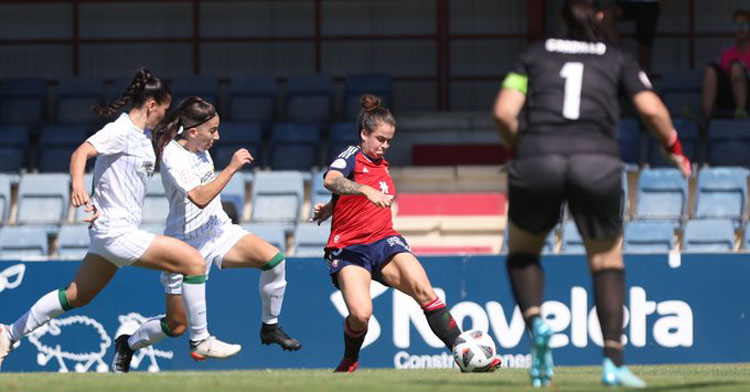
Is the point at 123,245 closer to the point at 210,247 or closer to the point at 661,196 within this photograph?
the point at 210,247

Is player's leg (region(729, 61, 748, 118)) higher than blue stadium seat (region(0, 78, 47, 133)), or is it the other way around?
player's leg (region(729, 61, 748, 118))

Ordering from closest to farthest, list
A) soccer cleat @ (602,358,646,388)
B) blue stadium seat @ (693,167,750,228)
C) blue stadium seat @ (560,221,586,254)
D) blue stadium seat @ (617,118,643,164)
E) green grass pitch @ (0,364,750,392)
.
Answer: soccer cleat @ (602,358,646,388) → green grass pitch @ (0,364,750,392) → blue stadium seat @ (560,221,586,254) → blue stadium seat @ (693,167,750,228) → blue stadium seat @ (617,118,643,164)

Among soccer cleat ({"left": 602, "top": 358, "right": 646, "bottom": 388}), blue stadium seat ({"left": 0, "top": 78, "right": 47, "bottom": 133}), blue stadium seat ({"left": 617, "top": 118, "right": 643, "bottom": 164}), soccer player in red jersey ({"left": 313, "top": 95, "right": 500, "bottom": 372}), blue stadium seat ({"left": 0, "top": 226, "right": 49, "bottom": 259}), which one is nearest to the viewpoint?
soccer cleat ({"left": 602, "top": 358, "right": 646, "bottom": 388})

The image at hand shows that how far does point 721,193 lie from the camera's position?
16.1 m

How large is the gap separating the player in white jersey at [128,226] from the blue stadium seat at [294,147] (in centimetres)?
850

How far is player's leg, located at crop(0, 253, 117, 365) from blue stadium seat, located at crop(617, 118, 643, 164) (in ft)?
31.0

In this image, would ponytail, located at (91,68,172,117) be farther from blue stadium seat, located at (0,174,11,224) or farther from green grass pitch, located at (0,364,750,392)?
blue stadium seat, located at (0,174,11,224)

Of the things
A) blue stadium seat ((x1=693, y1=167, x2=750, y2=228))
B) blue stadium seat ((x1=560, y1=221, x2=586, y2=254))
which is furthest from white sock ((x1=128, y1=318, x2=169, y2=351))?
blue stadium seat ((x1=693, y1=167, x2=750, y2=228))

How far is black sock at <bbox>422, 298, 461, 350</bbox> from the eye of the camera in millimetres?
9227

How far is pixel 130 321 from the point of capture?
12.6 m

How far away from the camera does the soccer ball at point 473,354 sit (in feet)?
29.7

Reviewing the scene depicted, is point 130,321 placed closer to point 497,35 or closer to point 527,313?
point 527,313

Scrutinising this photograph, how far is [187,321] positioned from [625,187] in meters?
8.12

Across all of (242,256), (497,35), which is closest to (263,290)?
(242,256)
